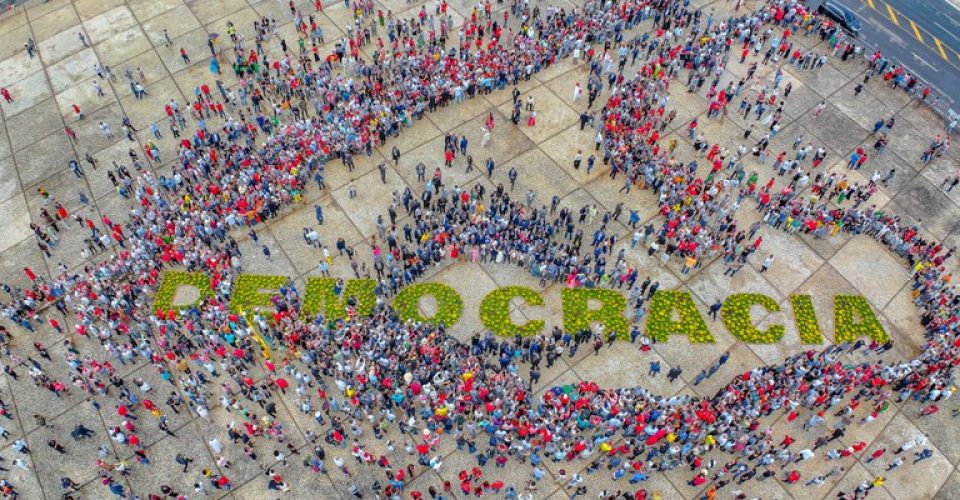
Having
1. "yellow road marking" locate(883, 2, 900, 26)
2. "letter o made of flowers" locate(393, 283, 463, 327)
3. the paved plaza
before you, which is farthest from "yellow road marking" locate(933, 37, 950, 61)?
"letter o made of flowers" locate(393, 283, 463, 327)

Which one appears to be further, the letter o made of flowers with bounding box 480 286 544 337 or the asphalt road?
the asphalt road

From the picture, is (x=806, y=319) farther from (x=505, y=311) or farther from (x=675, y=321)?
(x=505, y=311)

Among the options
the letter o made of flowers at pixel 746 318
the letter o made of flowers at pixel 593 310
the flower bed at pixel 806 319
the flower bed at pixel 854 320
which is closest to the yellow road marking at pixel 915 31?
the flower bed at pixel 854 320

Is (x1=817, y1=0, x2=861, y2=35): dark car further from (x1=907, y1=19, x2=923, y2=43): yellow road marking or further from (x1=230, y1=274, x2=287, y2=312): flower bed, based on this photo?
(x1=230, y1=274, x2=287, y2=312): flower bed

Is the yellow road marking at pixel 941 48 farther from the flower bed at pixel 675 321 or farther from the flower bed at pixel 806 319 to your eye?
the flower bed at pixel 675 321

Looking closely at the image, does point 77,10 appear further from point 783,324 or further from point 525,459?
point 783,324

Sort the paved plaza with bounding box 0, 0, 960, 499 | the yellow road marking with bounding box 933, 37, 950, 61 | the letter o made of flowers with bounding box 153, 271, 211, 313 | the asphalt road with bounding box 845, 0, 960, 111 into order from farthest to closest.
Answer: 1. the yellow road marking with bounding box 933, 37, 950, 61
2. the asphalt road with bounding box 845, 0, 960, 111
3. the letter o made of flowers with bounding box 153, 271, 211, 313
4. the paved plaza with bounding box 0, 0, 960, 499

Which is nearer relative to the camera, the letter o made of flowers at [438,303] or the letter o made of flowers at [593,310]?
the letter o made of flowers at [593,310]

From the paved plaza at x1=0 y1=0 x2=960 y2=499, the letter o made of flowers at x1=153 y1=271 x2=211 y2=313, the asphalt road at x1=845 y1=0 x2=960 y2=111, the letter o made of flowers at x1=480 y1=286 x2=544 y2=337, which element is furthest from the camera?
the asphalt road at x1=845 y1=0 x2=960 y2=111

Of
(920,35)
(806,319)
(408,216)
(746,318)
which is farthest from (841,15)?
(408,216)
